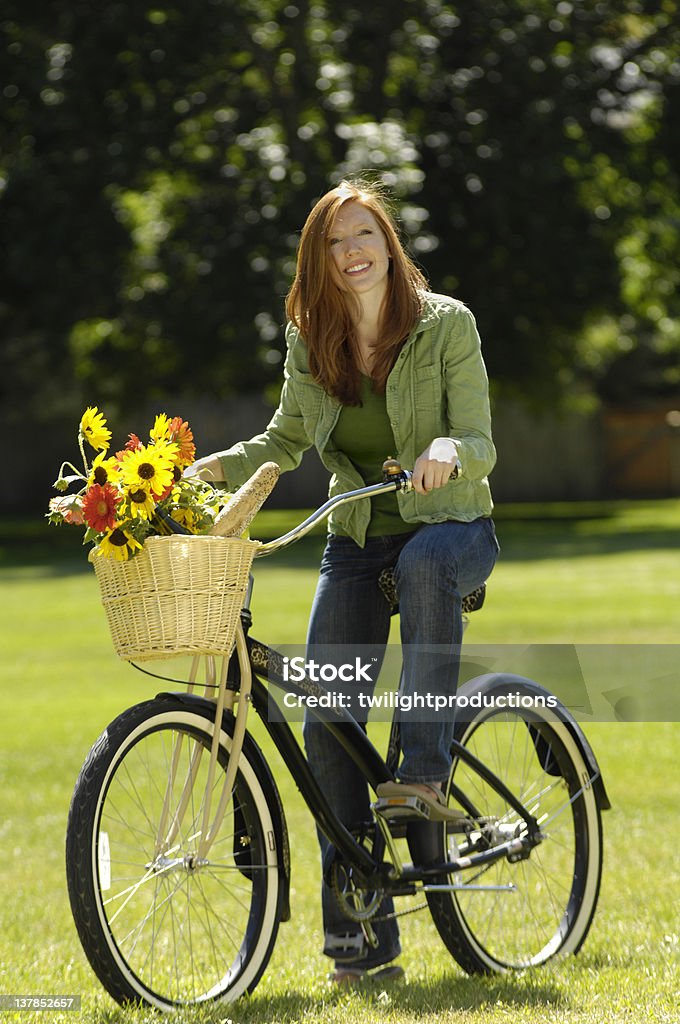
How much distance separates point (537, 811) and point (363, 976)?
702mm

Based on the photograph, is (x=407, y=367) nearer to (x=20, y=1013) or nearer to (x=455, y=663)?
(x=455, y=663)

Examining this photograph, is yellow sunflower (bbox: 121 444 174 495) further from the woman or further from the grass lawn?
the grass lawn

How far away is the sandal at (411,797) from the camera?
403 centimetres

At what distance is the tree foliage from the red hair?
18.7m

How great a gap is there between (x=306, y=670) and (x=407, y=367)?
830 mm

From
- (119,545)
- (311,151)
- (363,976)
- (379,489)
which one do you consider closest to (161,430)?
(119,545)

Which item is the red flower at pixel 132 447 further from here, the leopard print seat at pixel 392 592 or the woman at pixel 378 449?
the leopard print seat at pixel 392 592

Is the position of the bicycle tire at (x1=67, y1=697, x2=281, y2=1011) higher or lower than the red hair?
lower

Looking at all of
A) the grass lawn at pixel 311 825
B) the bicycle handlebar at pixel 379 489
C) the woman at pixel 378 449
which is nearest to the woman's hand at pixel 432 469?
the bicycle handlebar at pixel 379 489

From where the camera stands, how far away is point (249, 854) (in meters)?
4.02

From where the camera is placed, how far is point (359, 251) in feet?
13.6

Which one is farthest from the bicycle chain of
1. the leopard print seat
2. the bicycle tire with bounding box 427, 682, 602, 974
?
the leopard print seat

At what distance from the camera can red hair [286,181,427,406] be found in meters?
4.14

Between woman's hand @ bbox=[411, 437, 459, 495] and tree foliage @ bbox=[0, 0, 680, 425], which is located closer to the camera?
woman's hand @ bbox=[411, 437, 459, 495]
